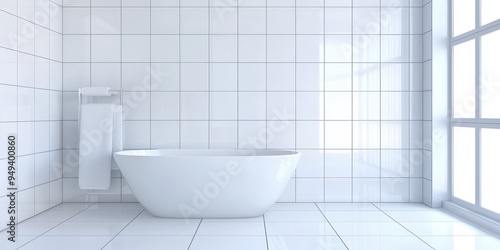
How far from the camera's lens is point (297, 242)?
2.83m

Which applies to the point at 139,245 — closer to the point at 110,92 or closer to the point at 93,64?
the point at 110,92

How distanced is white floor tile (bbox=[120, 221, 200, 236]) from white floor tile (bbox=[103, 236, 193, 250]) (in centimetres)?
10

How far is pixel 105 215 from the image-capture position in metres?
3.64

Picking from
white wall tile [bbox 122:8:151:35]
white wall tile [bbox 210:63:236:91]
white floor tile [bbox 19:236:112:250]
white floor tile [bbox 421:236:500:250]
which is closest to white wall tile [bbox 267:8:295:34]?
white wall tile [bbox 210:63:236:91]

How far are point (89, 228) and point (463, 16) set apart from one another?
3304 mm

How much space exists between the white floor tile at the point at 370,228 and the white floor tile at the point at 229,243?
1.88 feet

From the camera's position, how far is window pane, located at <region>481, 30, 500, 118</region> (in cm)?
327

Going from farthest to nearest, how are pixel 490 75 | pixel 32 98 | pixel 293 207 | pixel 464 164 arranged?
pixel 293 207
pixel 464 164
pixel 32 98
pixel 490 75

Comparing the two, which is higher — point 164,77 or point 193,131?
point 164,77

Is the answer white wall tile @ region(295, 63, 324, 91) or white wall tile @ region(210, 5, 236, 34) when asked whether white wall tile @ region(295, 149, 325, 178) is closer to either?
white wall tile @ region(295, 63, 324, 91)

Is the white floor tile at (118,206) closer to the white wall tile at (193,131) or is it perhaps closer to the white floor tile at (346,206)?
the white wall tile at (193,131)

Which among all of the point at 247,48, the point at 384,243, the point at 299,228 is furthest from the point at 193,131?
the point at 384,243

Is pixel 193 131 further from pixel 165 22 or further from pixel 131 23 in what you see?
pixel 131 23

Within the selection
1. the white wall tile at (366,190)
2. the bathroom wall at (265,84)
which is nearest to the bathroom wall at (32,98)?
the bathroom wall at (265,84)
